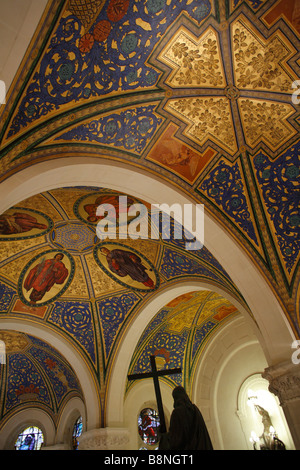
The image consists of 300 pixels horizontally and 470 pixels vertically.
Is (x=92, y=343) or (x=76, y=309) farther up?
(x=76, y=309)

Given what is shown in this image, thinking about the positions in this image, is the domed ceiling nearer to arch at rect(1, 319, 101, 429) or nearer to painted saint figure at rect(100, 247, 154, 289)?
painted saint figure at rect(100, 247, 154, 289)

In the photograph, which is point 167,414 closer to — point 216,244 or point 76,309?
point 76,309

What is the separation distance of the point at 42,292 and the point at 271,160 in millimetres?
6345

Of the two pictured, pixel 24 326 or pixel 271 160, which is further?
pixel 24 326

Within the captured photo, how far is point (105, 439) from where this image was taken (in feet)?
27.8

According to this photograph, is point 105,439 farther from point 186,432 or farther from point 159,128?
point 159,128

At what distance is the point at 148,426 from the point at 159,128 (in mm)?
8949

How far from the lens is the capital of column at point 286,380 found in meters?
5.19

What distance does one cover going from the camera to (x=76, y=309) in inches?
363

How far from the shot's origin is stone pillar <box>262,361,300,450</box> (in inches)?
202

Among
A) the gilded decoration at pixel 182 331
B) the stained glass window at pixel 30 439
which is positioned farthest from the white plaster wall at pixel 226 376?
the stained glass window at pixel 30 439

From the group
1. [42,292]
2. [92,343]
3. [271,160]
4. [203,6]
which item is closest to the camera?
[203,6]

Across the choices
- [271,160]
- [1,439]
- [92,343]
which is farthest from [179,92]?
[1,439]

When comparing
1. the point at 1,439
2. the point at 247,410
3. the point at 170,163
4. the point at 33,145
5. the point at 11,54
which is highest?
the point at 170,163
